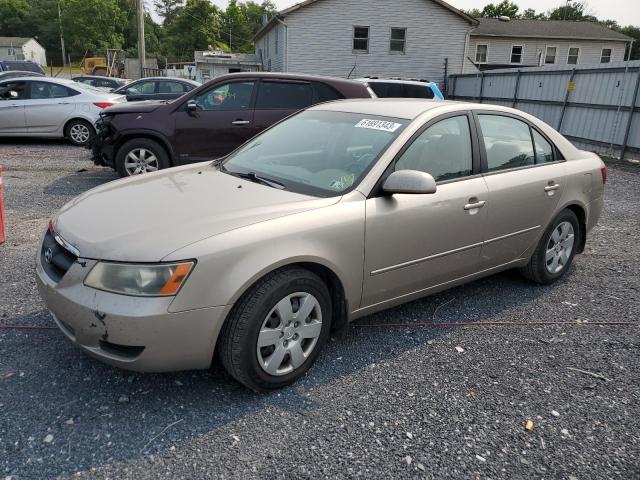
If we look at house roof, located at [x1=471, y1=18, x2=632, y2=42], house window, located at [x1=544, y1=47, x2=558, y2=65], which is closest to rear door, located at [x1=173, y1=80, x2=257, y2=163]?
house roof, located at [x1=471, y1=18, x2=632, y2=42]

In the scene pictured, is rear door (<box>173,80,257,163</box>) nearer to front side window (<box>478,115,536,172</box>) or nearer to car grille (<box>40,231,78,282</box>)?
front side window (<box>478,115,536,172</box>)

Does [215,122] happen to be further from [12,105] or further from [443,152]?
[12,105]

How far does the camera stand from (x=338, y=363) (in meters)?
3.35

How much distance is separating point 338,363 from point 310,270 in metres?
0.70

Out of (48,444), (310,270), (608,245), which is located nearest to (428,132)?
(310,270)

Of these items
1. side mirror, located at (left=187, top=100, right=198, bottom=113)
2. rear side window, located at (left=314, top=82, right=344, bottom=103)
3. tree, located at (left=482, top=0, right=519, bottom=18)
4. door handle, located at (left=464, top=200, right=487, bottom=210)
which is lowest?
door handle, located at (left=464, top=200, right=487, bottom=210)

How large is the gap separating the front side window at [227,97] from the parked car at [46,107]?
468 centimetres

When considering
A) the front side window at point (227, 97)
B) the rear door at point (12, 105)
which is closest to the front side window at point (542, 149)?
the front side window at point (227, 97)

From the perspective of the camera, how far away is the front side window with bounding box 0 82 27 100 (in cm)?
1128

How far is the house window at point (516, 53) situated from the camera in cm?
3609

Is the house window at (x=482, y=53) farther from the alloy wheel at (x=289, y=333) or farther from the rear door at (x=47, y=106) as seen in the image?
the alloy wheel at (x=289, y=333)

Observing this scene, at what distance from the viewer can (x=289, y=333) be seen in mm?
2986

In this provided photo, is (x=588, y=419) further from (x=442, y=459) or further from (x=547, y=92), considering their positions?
(x=547, y=92)

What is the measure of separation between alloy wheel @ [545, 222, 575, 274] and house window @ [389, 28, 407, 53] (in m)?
24.3
